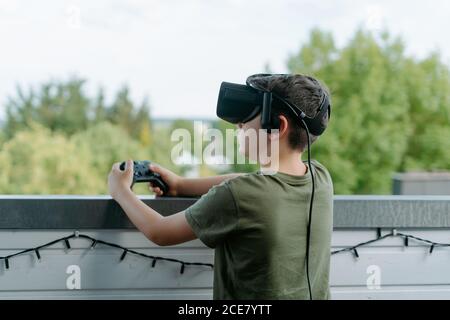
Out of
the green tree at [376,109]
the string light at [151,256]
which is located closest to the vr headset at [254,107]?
the string light at [151,256]

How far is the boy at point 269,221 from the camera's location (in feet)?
2.84

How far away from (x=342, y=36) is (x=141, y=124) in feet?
36.3

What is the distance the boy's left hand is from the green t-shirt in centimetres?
18

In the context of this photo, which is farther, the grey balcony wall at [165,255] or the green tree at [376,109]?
the green tree at [376,109]

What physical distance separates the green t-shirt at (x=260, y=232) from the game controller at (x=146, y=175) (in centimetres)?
21

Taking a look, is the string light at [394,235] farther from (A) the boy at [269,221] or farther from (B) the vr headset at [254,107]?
(B) the vr headset at [254,107]

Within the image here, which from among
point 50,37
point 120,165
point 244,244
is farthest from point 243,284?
point 50,37

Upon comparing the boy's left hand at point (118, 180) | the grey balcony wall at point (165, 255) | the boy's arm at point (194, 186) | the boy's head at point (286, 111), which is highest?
the boy's head at point (286, 111)

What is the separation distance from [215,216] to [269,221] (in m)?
0.09

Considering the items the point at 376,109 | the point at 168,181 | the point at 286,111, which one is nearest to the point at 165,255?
the point at 168,181

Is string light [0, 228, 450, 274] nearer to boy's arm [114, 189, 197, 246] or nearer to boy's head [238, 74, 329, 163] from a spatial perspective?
boy's arm [114, 189, 197, 246]

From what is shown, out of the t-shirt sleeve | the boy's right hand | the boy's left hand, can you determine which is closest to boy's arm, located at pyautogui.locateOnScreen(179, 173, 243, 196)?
the boy's right hand

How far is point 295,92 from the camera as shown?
906 mm

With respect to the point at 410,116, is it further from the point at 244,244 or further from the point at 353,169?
the point at 244,244
